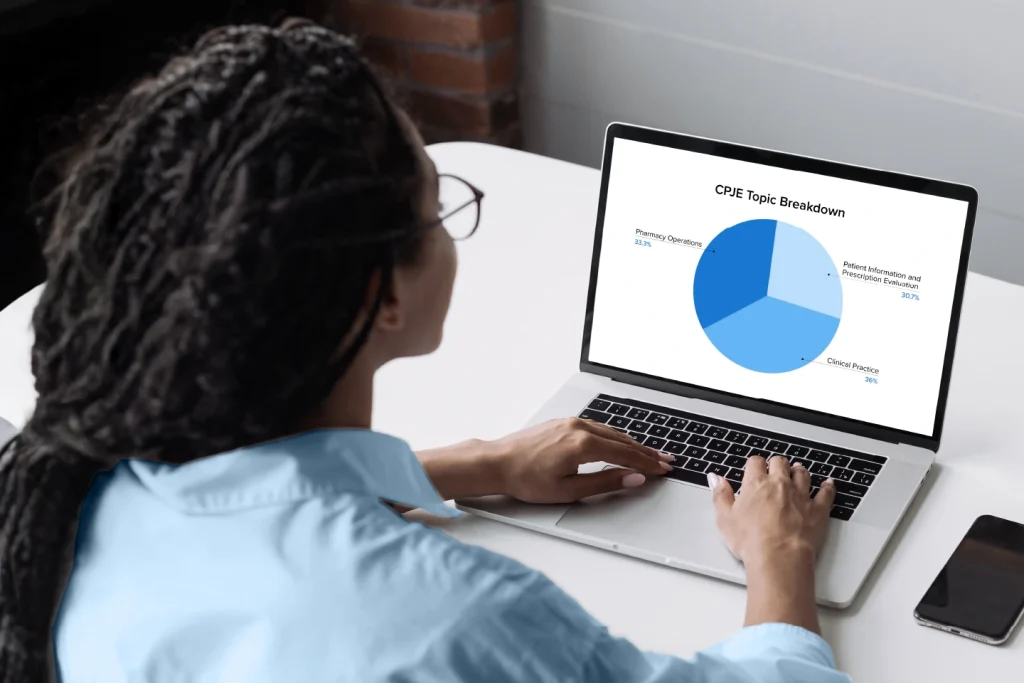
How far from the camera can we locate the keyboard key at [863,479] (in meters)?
1.01

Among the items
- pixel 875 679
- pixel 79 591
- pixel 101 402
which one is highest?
pixel 101 402

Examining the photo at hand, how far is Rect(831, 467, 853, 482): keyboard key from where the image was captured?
1.02 metres

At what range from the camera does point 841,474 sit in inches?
40.3

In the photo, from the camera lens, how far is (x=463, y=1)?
2.28m

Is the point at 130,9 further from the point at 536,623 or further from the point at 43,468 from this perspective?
A: the point at 536,623

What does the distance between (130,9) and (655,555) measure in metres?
1.67

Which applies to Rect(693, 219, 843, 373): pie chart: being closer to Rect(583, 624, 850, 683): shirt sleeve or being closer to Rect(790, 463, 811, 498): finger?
Rect(790, 463, 811, 498): finger

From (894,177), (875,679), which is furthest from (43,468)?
(894,177)

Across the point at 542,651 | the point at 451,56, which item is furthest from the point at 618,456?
the point at 451,56

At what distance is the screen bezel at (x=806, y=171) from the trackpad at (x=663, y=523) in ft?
0.45

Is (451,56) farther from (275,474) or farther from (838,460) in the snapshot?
(275,474)

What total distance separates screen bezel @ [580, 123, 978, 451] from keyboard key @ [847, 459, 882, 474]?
0.13 feet

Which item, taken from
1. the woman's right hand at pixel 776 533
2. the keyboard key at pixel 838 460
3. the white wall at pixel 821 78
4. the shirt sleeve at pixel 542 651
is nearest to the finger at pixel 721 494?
the woman's right hand at pixel 776 533

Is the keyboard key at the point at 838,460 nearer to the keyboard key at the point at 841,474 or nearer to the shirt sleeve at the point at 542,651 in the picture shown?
the keyboard key at the point at 841,474
